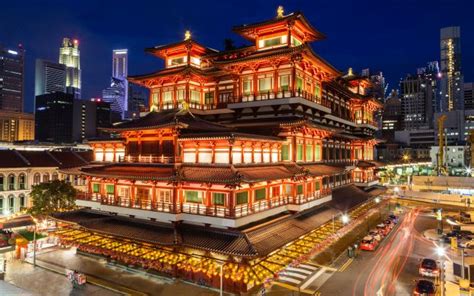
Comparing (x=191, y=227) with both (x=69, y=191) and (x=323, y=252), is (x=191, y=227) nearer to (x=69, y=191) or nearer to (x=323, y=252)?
(x=323, y=252)

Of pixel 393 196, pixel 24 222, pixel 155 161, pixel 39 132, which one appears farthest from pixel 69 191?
pixel 39 132

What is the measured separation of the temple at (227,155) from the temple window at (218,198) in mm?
82

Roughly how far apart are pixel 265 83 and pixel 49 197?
31.1 meters

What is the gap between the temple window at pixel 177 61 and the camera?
134ft

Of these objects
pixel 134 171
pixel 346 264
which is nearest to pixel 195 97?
pixel 134 171

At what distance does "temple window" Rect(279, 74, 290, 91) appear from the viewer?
112ft

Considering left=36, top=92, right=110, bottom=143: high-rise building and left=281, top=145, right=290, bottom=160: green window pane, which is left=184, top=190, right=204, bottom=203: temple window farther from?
left=36, top=92, right=110, bottom=143: high-rise building

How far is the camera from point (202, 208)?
27016 millimetres

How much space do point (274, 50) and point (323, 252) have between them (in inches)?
906

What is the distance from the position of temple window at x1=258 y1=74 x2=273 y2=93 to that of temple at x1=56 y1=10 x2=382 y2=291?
4.3 inches

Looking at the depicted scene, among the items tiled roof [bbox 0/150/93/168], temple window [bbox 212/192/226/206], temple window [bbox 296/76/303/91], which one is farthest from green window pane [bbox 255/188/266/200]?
tiled roof [bbox 0/150/93/168]

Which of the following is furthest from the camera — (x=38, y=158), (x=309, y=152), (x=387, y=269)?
(x=38, y=158)

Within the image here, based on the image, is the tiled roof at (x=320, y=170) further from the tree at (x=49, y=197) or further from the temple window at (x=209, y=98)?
the tree at (x=49, y=197)

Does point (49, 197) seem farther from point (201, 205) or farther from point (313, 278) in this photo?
point (313, 278)
